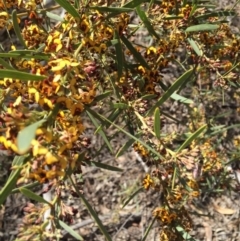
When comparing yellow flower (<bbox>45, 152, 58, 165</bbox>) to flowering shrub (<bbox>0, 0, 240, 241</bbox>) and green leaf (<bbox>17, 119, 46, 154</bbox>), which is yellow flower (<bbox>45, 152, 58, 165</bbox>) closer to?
flowering shrub (<bbox>0, 0, 240, 241</bbox>)

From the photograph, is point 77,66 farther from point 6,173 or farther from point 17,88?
point 6,173

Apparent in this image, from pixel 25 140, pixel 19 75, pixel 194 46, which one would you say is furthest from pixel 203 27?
pixel 25 140

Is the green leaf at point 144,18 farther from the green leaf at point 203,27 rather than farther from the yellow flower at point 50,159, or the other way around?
the yellow flower at point 50,159

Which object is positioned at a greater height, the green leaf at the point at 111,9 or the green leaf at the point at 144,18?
→ the green leaf at the point at 144,18

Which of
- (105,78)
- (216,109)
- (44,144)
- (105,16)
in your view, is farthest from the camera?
(216,109)

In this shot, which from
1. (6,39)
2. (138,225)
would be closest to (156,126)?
(138,225)

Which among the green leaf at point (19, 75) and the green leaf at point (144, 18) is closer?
the green leaf at point (19, 75)

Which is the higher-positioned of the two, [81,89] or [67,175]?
[81,89]

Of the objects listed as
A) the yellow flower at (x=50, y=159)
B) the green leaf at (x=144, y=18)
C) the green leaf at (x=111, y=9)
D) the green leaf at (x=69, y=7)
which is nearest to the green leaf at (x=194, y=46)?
the green leaf at (x=144, y=18)
